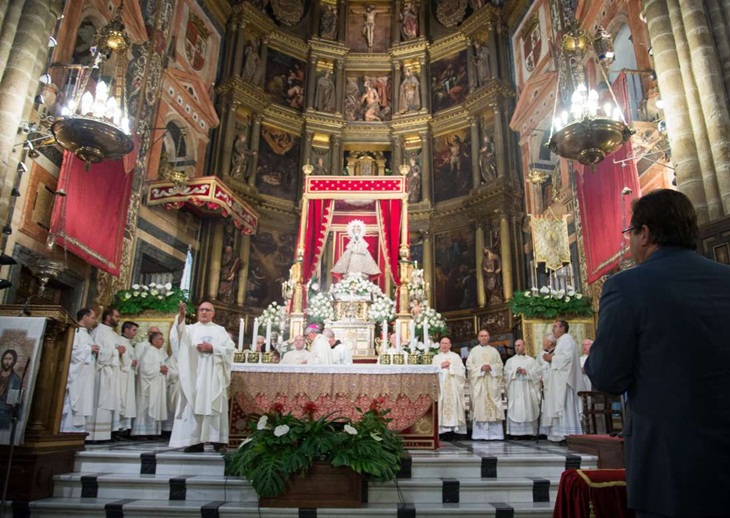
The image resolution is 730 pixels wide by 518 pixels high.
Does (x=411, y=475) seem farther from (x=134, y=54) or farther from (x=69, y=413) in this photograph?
(x=134, y=54)

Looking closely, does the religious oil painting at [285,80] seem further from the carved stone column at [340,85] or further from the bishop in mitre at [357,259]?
the bishop in mitre at [357,259]

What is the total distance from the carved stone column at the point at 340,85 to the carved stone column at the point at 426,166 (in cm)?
328

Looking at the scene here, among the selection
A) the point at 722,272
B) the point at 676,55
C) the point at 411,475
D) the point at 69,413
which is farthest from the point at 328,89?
the point at 722,272

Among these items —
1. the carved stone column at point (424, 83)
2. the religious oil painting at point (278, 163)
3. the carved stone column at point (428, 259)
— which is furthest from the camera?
the carved stone column at point (424, 83)

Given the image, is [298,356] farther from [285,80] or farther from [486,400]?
[285,80]

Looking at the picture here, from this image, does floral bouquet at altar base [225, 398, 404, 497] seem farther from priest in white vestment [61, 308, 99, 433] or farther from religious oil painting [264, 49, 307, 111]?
religious oil painting [264, 49, 307, 111]

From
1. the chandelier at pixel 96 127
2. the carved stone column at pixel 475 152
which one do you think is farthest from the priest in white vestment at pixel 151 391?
the carved stone column at pixel 475 152

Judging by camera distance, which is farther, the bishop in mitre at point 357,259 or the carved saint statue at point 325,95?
the carved saint statue at point 325,95

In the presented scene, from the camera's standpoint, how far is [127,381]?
8.20 meters

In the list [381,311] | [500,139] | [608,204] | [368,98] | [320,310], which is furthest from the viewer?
[368,98]

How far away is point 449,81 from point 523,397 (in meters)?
13.5

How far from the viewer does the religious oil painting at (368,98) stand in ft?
66.3

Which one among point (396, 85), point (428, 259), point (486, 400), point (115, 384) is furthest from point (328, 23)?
point (115, 384)

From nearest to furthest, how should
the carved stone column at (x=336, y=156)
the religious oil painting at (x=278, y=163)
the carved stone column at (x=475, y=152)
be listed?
the carved stone column at (x=475, y=152), the religious oil painting at (x=278, y=163), the carved stone column at (x=336, y=156)
